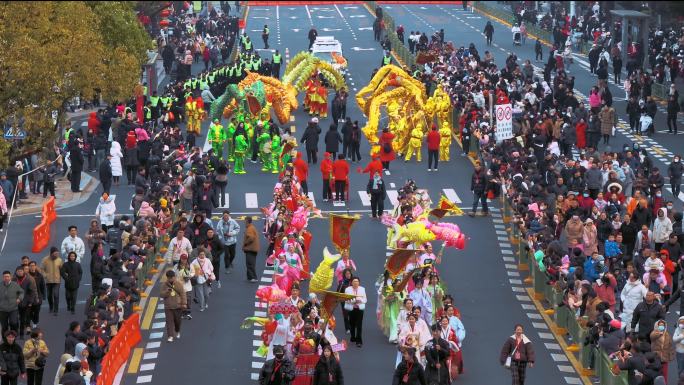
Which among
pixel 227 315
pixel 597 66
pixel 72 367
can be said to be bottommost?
pixel 597 66

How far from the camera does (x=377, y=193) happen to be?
4712cm

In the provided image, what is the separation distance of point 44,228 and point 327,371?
58.9 ft

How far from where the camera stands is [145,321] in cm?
3728

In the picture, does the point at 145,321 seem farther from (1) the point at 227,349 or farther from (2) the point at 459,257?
(2) the point at 459,257

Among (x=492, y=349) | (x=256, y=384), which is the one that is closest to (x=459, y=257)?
(x=492, y=349)

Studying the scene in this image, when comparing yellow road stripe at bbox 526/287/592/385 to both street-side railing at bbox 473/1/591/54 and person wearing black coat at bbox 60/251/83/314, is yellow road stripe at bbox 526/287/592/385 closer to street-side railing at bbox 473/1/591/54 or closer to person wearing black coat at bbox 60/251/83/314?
person wearing black coat at bbox 60/251/83/314

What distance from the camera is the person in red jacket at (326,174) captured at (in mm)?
49219

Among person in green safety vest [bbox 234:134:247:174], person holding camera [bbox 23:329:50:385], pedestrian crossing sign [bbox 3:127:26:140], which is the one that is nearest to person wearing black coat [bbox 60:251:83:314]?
person holding camera [bbox 23:329:50:385]

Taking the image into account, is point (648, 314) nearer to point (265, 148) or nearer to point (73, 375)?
point (73, 375)

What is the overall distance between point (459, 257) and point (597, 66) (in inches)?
1482

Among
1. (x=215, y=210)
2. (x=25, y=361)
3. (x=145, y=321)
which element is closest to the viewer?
(x=25, y=361)

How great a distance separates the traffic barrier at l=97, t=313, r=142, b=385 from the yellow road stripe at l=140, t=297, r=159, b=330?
1.02 metres

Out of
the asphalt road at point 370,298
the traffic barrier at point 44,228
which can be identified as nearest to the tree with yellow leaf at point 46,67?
the traffic barrier at point 44,228

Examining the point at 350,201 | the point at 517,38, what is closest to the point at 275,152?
the point at 350,201
